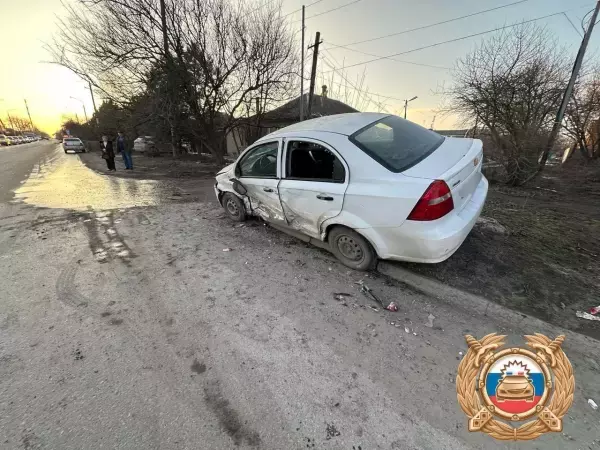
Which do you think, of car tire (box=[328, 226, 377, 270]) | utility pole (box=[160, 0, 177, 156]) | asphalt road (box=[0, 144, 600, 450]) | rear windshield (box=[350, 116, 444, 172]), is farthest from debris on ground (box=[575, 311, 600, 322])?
utility pole (box=[160, 0, 177, 156])

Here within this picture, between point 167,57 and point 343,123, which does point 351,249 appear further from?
point 167,57

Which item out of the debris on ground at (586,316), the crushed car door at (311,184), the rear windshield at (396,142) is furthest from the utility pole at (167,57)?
the debris on ground at (586,316)

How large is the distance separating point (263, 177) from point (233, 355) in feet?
8.16

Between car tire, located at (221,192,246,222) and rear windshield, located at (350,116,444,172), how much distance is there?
2.49 metres

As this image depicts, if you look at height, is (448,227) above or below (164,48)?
below

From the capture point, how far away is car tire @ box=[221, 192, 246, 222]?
15.6 feet

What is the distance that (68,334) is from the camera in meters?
2.35

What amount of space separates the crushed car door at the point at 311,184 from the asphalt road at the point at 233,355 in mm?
598

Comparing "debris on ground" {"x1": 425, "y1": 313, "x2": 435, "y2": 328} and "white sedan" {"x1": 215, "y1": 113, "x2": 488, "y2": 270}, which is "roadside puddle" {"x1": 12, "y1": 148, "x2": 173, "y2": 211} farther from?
"debris on ground" {"x1": 425, "y1": 313, "x2": 435, "y2": 328}

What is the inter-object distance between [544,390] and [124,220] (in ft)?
21.0

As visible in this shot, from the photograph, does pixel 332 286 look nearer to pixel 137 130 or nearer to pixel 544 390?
pixel 544 390

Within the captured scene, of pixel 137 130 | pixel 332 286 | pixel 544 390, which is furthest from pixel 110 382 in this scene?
pixel 137 130

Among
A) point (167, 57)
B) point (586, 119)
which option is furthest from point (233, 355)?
point (586, 119)

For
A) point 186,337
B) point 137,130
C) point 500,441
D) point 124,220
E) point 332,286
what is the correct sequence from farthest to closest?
1. point 137,130
2. point 124,220
3. point 332,286
4. point 186,337
5. point 500,441
